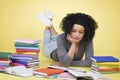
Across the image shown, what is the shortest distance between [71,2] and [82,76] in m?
1.74

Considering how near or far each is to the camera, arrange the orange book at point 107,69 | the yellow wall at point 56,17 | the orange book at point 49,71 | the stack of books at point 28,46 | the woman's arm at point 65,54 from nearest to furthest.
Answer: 1. the orange book at point 49,71
2. the orange book at point 107,69
3. the woman's arm at point 65,54
4. the stack of books at point 28,46
5. the yellow wall at point 56,17

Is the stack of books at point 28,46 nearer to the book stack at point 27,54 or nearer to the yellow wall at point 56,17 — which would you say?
the book stack at point 27,54

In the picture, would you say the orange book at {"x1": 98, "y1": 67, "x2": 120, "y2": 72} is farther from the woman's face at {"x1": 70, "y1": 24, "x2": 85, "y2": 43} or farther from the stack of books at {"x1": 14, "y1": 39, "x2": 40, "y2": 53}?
the stack of books at {"x1": 14, "y1": 39, "x2": 40, "y2": 53}

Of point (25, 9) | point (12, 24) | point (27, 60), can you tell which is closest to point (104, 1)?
point (25, 9)

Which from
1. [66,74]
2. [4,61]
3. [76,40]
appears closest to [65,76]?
[66,74]

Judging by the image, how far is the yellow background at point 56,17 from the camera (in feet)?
11.5

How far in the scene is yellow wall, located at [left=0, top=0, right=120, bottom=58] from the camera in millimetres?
3516

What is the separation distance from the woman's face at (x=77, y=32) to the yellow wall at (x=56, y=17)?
1.10 m

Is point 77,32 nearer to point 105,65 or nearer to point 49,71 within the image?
point 105,65

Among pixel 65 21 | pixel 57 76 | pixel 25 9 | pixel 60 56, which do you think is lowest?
pixel 57 76

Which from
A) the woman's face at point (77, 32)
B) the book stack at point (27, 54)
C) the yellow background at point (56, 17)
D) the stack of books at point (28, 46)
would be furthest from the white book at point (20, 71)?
the yellow background at point (56, 17)

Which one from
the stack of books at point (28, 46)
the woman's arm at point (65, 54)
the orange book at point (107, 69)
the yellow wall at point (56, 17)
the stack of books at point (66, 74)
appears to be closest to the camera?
the stack of books at point (66, 74)

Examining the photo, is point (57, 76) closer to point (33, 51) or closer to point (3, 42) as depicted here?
point (33, 51)

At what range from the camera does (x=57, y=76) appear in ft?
6.85
